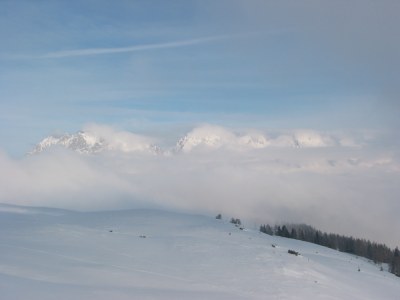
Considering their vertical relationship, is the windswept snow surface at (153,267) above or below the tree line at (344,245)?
below

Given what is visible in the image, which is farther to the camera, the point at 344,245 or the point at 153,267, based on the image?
the point at 344,245

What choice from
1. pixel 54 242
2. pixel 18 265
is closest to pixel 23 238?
pixel 54 242

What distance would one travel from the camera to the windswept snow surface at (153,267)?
1753 cm

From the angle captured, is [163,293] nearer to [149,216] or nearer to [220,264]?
[220,264]

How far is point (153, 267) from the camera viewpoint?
2294cm

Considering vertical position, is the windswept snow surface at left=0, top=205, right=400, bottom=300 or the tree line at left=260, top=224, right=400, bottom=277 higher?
the tree line at left=260, top=224, right=400, bottom=277

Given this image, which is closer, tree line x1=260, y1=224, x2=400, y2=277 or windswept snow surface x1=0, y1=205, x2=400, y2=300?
windswept snow surface x1=0, y1=205, x2=400, y2=300

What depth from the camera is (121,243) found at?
92.8 ft

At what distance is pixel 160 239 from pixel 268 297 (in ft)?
44.1

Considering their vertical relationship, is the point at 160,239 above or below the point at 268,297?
above

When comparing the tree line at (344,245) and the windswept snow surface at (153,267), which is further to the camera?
the tree line at (344,245)

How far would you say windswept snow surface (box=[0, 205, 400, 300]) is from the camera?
1753cm

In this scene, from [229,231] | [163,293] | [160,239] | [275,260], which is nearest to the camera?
[163,293]

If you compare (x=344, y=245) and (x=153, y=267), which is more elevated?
(x=344, y=245)
